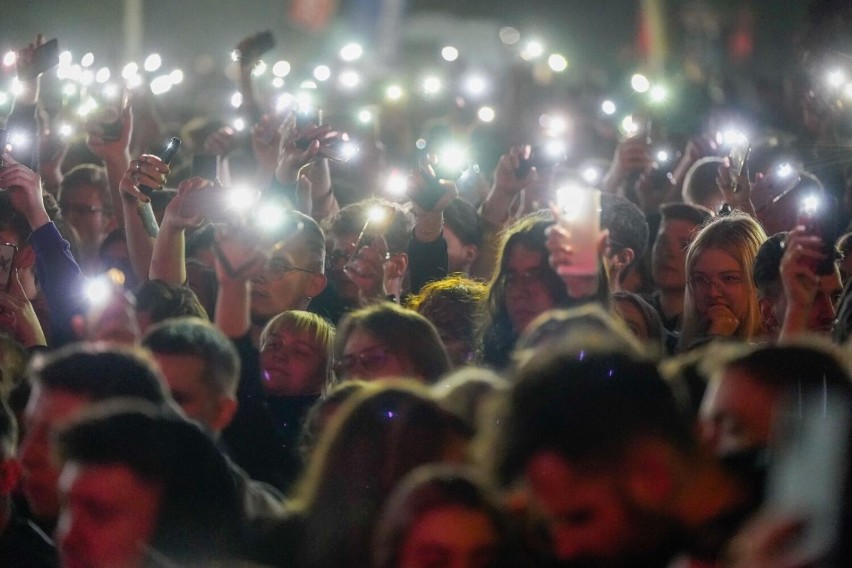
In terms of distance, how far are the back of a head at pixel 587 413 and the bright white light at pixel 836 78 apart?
5755 mm

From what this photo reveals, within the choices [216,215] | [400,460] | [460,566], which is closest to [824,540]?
[460,566]

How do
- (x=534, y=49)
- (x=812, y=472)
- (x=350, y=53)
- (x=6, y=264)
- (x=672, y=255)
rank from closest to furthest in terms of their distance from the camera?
(x=812, y=472), (x=6, y=264), (x=672, y=255), (x=350, y=53), (x=534, y=49)

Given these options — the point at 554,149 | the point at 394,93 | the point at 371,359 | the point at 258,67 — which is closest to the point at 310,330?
the point at 371,359

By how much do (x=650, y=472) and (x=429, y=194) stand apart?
3499mm

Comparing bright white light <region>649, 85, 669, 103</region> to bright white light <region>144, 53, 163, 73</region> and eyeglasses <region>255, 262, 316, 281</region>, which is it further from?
eyeglasses <region>255, 262, 316, 281</region>

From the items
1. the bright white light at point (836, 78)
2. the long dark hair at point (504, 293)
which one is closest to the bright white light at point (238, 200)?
the long dark hair at point (504, 293)

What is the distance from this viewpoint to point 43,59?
6.37 metres

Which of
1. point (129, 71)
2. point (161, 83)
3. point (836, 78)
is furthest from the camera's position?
point (161, 83)

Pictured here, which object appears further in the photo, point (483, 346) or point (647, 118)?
point (647, 118)

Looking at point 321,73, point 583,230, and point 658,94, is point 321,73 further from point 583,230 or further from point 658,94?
point 583,230

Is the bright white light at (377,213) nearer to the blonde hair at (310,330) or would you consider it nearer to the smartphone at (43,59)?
the blonde hair at (310,330)

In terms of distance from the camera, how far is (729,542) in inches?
89.1

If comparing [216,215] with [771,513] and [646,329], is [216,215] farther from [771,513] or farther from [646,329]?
[771,513]

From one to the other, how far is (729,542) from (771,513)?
10cm
